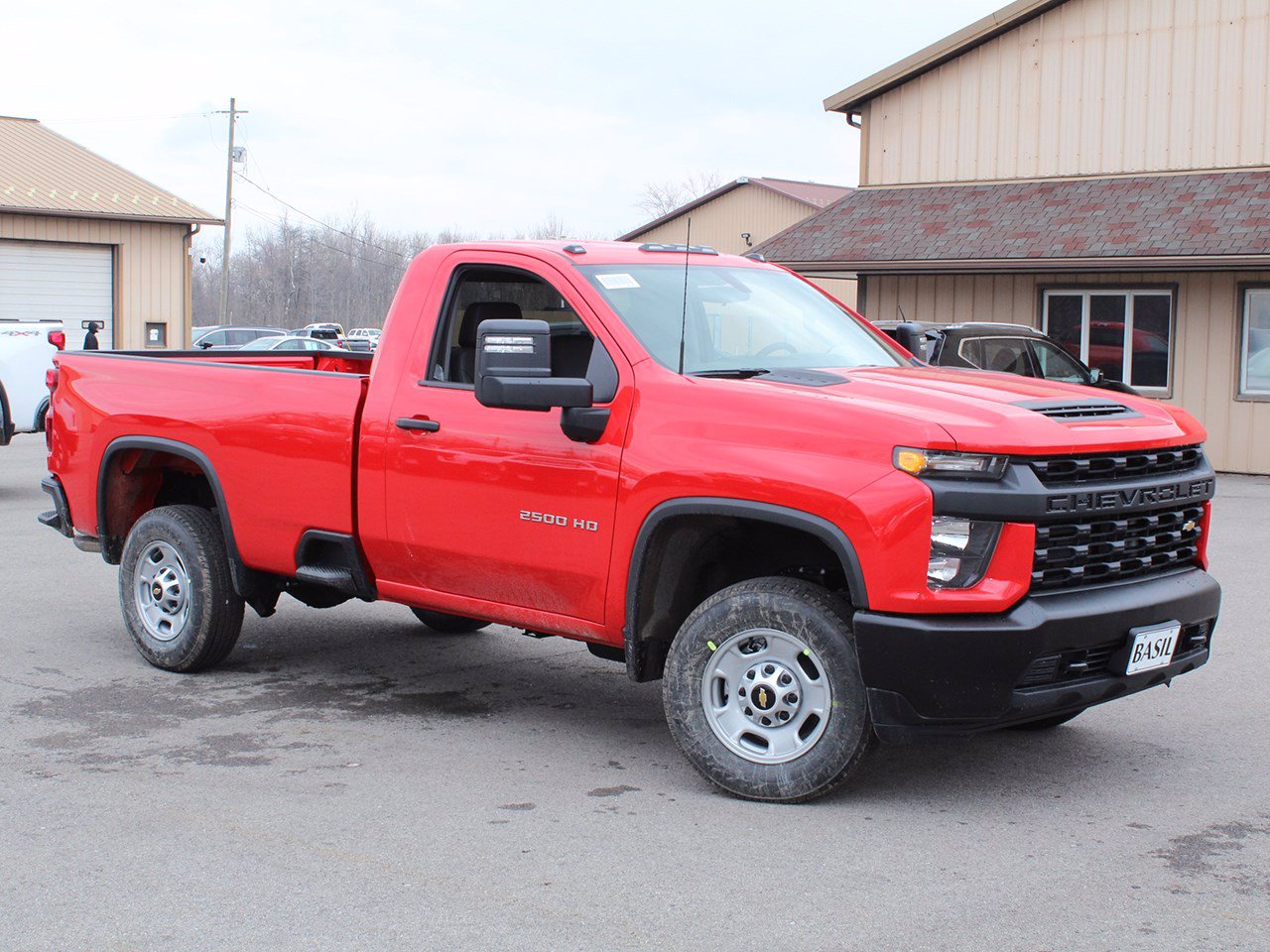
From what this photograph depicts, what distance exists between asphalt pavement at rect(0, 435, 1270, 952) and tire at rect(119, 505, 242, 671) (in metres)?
0.18

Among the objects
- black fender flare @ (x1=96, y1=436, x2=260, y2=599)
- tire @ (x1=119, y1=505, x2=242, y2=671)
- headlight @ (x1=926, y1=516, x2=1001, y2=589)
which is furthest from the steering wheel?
tire @ (x1=119, y1=505, x2=242, y2=671)

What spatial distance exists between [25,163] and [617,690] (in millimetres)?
31932

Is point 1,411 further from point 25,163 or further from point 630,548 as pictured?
point 25,163

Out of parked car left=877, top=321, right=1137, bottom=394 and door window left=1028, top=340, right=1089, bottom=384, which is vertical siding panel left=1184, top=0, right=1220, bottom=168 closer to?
parked car left=877, top=321, right=1137, bottom=394

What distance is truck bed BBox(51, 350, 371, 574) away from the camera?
6.50m

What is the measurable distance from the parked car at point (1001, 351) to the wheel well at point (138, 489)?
7.65 m

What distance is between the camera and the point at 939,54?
2164 centimetres


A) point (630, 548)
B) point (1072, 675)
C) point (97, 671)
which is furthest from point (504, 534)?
point (97, 671)

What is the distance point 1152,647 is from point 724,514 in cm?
156

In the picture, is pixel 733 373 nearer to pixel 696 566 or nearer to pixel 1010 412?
pixel 696 566

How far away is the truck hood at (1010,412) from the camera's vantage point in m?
4.82

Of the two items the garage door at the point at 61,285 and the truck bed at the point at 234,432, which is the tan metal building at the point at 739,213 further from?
the truck bed at the point at 234,432

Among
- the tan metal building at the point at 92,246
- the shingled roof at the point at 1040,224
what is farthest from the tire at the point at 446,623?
the tan metal building at the point at 92,246

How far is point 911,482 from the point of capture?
15.7ft
